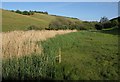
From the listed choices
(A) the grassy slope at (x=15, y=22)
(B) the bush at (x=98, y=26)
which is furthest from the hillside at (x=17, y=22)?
(B) the bush at (x=98, y=26)

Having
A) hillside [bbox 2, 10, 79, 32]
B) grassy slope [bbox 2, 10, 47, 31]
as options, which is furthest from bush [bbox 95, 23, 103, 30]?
grassy slope [bbox 2, 10, 47, 31]

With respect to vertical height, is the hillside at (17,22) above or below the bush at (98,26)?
above

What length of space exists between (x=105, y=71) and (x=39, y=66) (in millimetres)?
2317

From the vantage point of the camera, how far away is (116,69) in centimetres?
826

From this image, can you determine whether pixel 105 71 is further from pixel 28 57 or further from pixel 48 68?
pixel 28 57

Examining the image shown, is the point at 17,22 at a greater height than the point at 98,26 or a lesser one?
greater

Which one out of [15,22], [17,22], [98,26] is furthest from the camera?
[98,26]

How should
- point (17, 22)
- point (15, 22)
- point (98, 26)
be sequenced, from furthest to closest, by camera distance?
point (98, 26), point (17, 22), point (15, 22)

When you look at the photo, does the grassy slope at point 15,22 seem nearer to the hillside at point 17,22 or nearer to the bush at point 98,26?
the hillside at point 17,22

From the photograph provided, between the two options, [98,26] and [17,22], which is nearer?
[17,22]

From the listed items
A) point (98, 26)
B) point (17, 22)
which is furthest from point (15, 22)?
point (98, 26)

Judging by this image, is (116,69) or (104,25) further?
(104,25)

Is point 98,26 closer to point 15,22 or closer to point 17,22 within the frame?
point 17,22

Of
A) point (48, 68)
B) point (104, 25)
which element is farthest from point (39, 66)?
point (104, 25)
